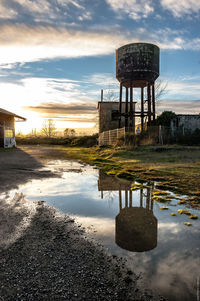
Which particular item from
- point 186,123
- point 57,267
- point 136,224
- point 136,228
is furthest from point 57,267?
point 186,123

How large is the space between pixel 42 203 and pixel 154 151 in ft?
33.1

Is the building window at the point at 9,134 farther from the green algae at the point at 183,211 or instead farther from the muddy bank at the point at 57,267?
the green algae at the point at 183,211

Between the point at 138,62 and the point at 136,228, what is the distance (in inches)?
752

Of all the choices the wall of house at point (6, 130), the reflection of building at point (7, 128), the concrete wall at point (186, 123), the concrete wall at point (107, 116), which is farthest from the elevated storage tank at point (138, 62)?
the wall of house at point (6, 130)

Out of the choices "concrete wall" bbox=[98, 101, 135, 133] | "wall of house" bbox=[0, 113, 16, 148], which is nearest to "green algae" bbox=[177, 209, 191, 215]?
"wall of house" bbox=[0, 113, 16, 148]

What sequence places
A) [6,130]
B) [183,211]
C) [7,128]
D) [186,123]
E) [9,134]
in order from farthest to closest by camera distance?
1. [9,134]
2. [7,128]
3. [6,130]
4. [186,123]
5. [183,211]

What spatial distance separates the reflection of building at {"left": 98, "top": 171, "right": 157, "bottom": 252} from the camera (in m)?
2.53

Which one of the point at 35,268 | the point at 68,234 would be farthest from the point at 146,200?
the point at 35,268

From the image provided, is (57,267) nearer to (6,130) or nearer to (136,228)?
(136,228)

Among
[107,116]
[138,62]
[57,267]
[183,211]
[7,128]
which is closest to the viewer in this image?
[57,267]

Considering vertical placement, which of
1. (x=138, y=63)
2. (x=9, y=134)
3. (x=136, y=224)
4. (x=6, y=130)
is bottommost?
(x=136, y=224)

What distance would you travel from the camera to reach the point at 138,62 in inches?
751

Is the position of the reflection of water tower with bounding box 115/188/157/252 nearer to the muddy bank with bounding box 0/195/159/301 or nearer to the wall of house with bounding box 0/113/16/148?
the muddy bank with bounding box 0/195/159/301

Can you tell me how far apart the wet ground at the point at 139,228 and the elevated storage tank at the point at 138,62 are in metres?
16.5
